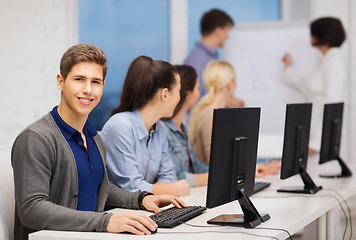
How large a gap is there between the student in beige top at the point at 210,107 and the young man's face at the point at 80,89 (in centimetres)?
154

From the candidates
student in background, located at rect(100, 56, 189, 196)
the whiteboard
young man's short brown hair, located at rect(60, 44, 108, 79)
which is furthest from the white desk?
the whiteboard

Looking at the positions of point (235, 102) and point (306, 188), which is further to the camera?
point (235, 102)

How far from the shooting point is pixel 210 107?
3666mm

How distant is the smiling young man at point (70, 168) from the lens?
188cm

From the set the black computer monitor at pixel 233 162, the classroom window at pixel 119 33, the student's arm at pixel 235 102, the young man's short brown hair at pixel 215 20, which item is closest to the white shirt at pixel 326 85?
the student's arm at pixel 235 102

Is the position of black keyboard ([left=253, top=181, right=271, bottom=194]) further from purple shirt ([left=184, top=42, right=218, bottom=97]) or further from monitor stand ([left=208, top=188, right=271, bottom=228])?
purple shirt ([left=184, top=42, right=218, bottom=97])

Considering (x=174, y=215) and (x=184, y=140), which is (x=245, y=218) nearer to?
Answer: (x=174, y=215)

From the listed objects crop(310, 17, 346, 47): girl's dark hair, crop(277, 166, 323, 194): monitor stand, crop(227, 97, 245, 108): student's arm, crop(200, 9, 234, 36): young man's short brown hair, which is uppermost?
crop(200, 9, 234, 36): young man's short brown hair

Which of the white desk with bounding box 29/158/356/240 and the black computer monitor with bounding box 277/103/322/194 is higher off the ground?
the black computer monitor with bounding box 277/103/322/194

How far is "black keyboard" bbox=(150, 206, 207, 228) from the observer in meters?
2.01

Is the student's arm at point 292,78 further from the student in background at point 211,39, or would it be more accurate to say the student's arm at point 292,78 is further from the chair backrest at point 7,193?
the chair backrest at point 7,193

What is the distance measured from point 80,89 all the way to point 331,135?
6.12 feet

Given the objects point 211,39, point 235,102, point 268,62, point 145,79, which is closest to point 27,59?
point 145,79

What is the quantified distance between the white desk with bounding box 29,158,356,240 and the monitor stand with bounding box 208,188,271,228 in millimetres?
28
